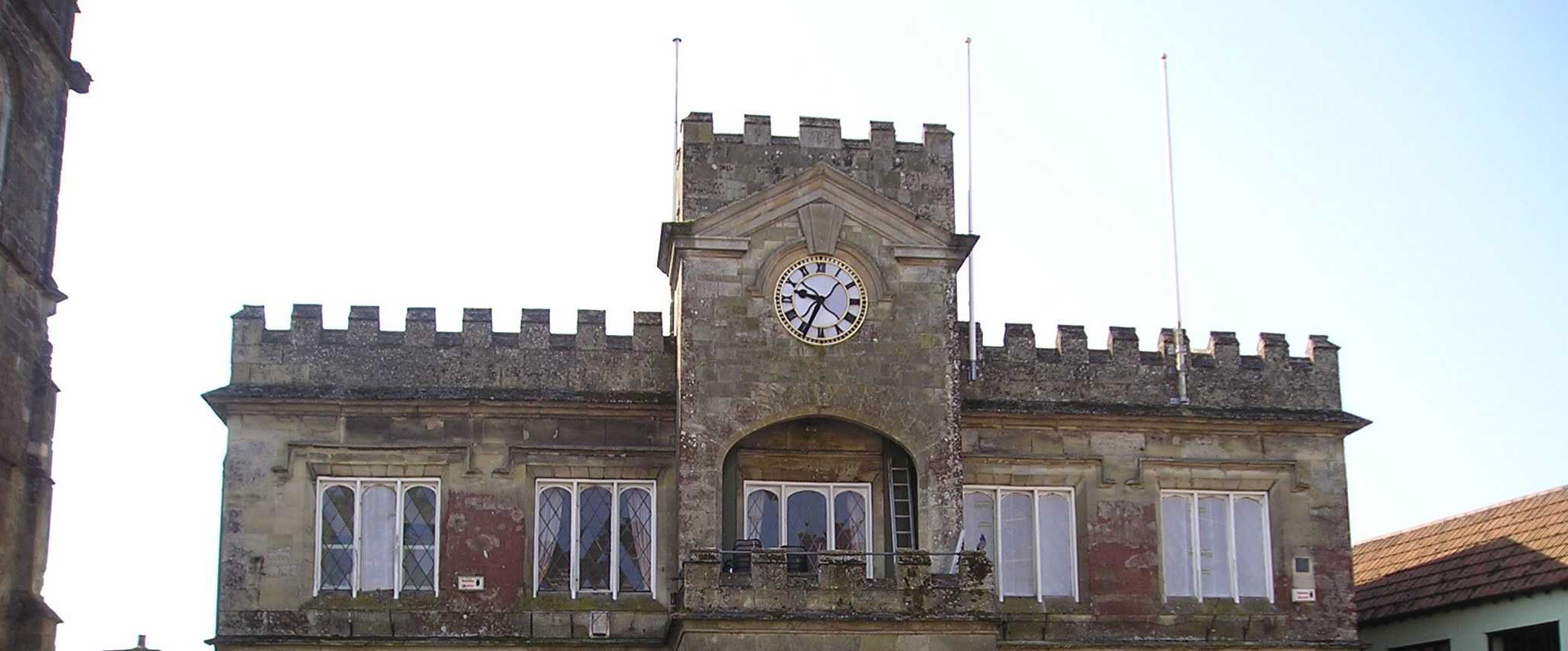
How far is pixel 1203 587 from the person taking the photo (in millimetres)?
39219

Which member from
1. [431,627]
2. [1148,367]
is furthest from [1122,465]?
[431,627]

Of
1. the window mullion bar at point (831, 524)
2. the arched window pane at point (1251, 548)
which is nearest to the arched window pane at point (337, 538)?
the window mullion bar at point (831, 524)

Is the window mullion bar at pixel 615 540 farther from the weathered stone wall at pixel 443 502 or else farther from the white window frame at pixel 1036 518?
the white window frame at pixel 1036 518

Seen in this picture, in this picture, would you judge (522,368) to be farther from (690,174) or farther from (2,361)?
(2,361)

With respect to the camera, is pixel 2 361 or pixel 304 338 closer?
pixel 2 361

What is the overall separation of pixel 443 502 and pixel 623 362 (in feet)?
12.9

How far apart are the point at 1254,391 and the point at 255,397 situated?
17.4 meters

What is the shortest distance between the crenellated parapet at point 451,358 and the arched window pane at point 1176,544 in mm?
8942

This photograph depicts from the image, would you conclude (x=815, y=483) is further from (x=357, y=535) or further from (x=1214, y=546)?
(x=357, y=535)

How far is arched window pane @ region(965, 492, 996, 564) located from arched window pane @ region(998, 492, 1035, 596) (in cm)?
17

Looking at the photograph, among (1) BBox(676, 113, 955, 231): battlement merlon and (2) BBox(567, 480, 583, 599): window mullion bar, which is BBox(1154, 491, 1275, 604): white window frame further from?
(2) BBox(567, 480, 583, 599): window mullion bar

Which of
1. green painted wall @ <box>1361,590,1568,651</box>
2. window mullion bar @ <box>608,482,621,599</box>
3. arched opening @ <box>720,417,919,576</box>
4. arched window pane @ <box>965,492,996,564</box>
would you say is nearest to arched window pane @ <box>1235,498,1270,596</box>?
arched window pane @ <box>965,492,996,564</box>

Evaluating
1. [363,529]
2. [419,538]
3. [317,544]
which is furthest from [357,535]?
[419,538]

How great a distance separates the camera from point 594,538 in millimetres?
38188
